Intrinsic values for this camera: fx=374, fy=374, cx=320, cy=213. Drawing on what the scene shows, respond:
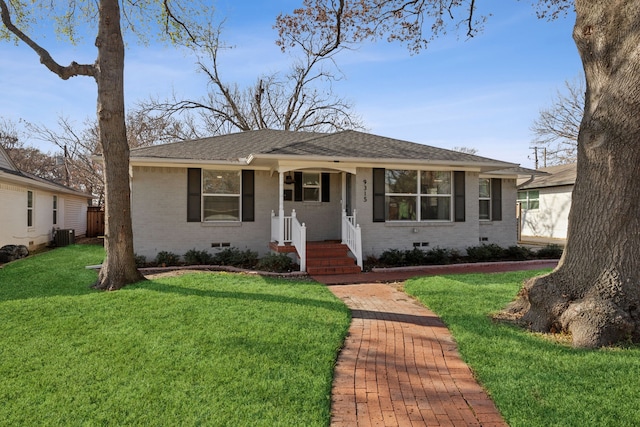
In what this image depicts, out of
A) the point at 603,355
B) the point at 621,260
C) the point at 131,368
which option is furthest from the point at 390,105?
the point at 131,368

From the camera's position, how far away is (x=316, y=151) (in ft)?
33.0

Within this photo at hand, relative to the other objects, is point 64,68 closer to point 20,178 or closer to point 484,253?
point 20,178

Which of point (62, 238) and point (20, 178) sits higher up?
point (20, 178)

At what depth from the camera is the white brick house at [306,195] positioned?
10.2m

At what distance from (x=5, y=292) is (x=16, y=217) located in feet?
27.3

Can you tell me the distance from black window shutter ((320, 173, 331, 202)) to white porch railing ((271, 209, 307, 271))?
2003mm

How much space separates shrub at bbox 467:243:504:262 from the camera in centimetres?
1131

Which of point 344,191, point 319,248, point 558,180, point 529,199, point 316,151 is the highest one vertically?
point 558,180

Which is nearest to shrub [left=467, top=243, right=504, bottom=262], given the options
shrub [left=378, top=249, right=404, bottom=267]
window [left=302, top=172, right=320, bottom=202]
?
shrub [left=378, top=249, right=404, bottom=267]

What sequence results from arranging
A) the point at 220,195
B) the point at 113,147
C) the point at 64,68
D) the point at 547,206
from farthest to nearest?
the point at 547,206, the point at 220,195, the point at 64,68, the point at 113,147

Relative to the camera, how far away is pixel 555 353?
3979mm

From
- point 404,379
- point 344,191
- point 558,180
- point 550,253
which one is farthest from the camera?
point 558,180

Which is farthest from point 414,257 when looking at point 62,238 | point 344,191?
point 62,238

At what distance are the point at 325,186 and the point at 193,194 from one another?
399 cm
